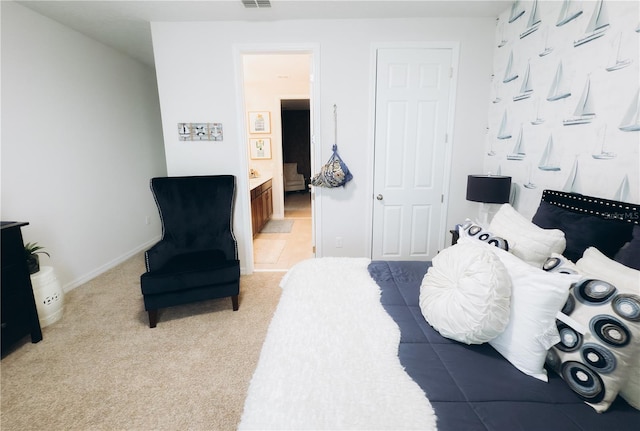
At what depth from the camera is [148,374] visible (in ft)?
5.94

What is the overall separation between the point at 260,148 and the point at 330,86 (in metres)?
2.93

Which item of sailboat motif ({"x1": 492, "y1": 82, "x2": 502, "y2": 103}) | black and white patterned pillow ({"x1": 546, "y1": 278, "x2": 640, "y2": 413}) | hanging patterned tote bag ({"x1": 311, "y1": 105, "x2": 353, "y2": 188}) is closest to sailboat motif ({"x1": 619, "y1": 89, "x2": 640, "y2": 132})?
black and white patterned pillow ({"x1": 546, "y1": 278, "x2": 640, "y2": 413})

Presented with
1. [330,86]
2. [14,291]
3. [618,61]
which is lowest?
[14,291]

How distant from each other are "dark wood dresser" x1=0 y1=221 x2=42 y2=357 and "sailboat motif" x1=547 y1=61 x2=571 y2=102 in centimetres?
377

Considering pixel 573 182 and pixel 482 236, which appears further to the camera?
pixel 573 182

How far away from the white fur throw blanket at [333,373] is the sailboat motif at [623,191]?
148 cm

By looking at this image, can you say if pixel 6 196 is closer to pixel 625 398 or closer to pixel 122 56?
pixel 122 56

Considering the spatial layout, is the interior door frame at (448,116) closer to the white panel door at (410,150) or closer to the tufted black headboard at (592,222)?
the white panel door at (410,150)

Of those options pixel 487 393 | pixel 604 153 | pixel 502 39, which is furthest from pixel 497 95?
pixel 487 393

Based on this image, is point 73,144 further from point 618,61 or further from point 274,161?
point 618,61

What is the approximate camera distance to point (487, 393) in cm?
93

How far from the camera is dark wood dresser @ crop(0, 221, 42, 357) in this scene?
1.90m

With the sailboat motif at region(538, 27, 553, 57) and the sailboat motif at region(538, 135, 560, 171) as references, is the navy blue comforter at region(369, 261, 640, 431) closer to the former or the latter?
the sailboat motif at region(538, 135, 560, 171)

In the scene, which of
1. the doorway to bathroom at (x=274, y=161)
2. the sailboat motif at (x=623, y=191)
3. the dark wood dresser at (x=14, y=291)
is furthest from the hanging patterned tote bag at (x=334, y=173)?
the dark wood dresser at (x=14, y=291)
